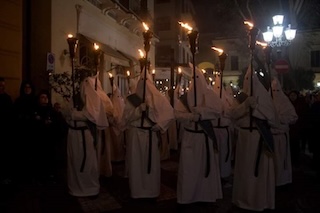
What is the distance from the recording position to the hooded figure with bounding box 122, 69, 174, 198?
22.9 feet

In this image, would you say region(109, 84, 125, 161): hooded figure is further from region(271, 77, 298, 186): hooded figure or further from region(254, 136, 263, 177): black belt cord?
region(254, 136, 263, 177): black belt cord

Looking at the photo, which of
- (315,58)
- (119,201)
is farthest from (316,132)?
(315,58)

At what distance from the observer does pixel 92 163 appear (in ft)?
24.2

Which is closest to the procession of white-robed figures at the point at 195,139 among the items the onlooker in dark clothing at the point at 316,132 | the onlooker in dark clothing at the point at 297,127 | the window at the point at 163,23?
the onlooker in dark clothing at the point at 316,132

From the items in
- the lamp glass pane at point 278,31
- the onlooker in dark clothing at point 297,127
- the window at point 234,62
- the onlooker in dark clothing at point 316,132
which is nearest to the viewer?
the onlooker in dark clothing at point 316,132

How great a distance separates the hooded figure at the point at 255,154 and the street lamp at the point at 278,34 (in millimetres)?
8398

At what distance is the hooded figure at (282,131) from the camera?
7995mm

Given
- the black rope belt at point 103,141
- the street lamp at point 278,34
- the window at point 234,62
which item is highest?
the window at point 234,62

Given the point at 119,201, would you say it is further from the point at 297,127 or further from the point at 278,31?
the point at 278,31

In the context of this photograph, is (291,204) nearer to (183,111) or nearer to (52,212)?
(183,111)

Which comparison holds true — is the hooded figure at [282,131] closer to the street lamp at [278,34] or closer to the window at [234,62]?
the street lamp at [278,34]

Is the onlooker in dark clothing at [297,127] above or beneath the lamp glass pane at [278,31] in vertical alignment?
beneath

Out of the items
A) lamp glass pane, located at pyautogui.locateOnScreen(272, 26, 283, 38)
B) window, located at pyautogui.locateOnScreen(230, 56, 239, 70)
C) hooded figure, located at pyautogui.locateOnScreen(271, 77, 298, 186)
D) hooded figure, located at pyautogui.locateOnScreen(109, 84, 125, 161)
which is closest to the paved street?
hooded figure, located at pyautogui.locateOnScreen(271, 77, 298, 186)

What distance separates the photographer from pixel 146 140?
→ 7.04m
